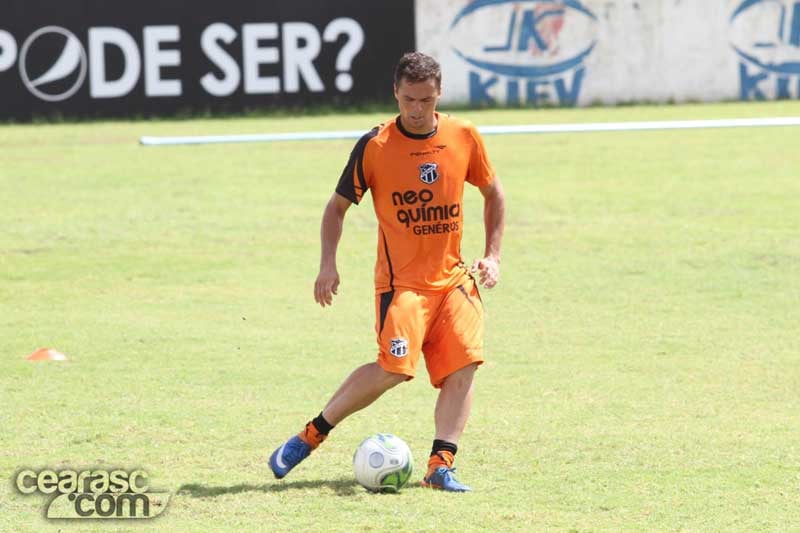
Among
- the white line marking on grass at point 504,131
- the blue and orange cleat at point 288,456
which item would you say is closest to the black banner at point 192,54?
the white line marking on grass at point 504,131

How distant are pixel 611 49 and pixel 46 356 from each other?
19.9 metres

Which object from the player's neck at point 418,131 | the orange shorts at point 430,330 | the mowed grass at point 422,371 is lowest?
the mowed grass at point 422,371

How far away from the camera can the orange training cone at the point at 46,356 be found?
10.2m

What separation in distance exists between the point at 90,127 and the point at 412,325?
19973 millimetres

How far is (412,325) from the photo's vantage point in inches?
280

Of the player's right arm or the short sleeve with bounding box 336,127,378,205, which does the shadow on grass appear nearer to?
the player's right arm

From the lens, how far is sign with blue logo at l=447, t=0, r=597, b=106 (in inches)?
1099

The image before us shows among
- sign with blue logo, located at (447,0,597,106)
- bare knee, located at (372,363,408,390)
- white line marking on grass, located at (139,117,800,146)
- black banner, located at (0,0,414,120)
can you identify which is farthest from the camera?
sign with blue logo, located at (447,0,597,106)

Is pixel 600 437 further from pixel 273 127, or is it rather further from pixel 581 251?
pixel 273 127

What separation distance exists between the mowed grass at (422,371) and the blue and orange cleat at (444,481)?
71 millimetres

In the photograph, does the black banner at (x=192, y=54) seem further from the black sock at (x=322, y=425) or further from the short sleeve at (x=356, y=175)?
the black sock at (x=322, y=425)

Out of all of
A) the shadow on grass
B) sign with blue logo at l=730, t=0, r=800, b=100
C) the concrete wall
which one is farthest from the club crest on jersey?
sign with blue logo at l=730, t=0, r=800, b=100

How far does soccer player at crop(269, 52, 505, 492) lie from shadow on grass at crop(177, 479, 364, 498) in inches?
3.4

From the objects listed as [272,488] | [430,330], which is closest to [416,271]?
[430,330]
